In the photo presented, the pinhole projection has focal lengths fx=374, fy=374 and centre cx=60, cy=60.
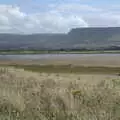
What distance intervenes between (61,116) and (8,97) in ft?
6.36

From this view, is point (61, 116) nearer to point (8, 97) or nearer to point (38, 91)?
point (8, 97)

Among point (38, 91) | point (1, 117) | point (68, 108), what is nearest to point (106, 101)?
point (68, 108)

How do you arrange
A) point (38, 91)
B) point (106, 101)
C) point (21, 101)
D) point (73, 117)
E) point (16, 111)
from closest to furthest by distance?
point (73, 117) → point (16, 111) → point (21, 101) → point (106, 101) → point (38, 91)

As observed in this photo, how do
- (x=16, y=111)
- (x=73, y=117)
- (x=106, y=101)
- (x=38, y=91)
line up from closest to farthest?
(x=73, y=117)
(x=16, y=111)
(x=106, y=101)
(x=38, y=91)

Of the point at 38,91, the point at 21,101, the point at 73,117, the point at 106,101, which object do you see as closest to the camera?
the point at 73,117

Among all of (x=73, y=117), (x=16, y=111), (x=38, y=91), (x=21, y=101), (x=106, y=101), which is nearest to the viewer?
(x=73, y=117)

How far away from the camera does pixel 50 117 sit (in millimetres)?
8719

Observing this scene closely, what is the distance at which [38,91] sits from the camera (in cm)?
1162

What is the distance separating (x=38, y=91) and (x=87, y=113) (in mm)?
2945

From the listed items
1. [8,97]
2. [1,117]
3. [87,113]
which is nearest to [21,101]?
[8,97]

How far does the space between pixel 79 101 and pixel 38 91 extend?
153 cm

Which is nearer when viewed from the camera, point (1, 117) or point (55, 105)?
point (1, 117)

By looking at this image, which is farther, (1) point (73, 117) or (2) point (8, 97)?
(2) point (8, 97)

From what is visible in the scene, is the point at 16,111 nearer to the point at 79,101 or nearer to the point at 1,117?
the point at 1,117
